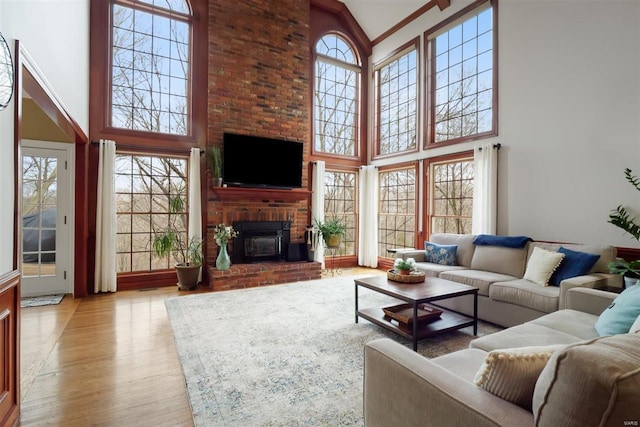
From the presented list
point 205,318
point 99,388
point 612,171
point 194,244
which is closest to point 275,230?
point 194,244

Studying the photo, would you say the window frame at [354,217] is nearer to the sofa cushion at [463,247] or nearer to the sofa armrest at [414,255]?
the sofa armrest at [414,255]

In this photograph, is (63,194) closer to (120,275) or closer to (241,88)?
(120,275)

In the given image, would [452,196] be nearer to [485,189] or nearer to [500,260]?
[485,189]

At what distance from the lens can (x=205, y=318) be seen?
3578 mm

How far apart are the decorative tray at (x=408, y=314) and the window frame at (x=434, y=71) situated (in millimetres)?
2959

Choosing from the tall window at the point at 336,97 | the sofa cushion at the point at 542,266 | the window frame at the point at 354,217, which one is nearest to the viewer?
the sofa cushion at the point at 542,266

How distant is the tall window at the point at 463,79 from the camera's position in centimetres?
486

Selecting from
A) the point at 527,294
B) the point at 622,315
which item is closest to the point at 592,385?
the point at 622,315

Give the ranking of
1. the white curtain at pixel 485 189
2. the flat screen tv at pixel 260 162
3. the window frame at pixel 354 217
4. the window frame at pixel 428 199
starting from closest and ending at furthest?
the white curtain at pixel 485 189, the flat screen tv at pixel 260 162, the window frame at pixel 428 199, the window frame at pixel 354 217

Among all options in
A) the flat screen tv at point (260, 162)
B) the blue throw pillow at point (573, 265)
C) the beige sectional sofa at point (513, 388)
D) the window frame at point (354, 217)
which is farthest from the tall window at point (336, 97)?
the beige sectional sofa at point (513, 388)

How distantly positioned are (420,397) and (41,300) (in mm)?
5085

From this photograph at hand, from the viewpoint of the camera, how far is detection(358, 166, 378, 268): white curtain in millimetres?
6621

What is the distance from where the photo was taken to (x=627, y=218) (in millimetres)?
3311

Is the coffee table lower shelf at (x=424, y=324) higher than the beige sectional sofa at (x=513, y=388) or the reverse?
the reverse
